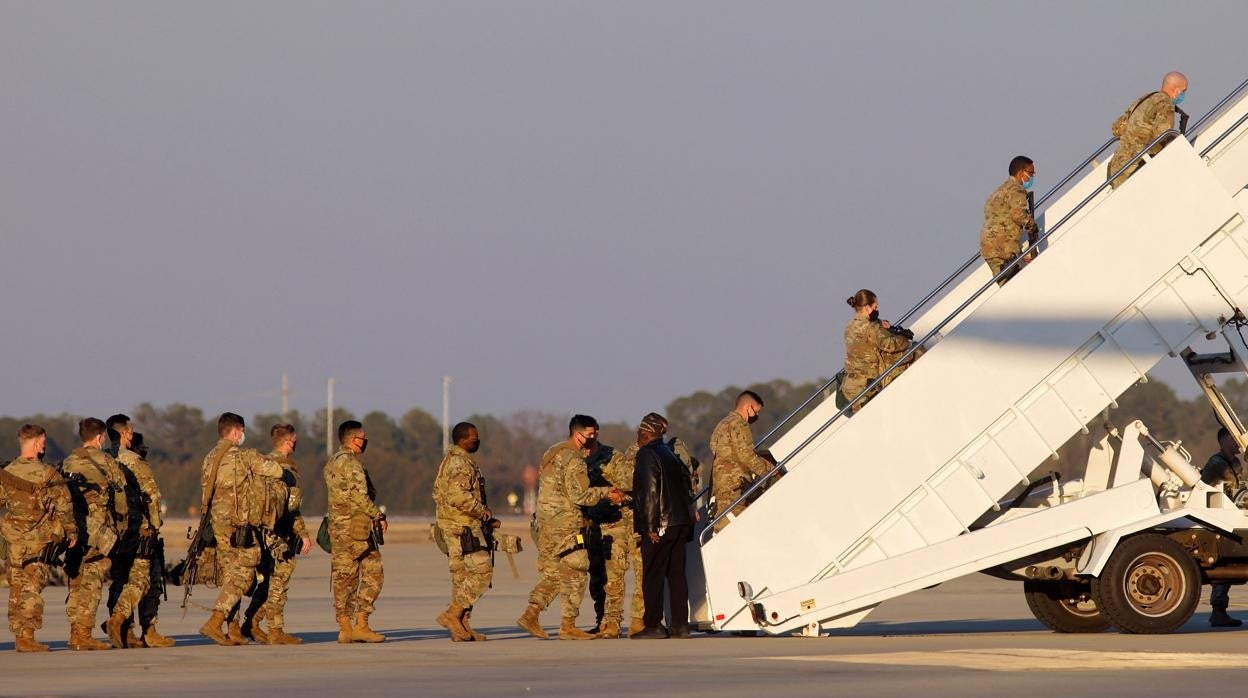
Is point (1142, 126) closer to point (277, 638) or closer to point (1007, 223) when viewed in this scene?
point (1007, 223)

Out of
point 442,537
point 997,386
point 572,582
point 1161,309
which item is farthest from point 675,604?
point 1161,309

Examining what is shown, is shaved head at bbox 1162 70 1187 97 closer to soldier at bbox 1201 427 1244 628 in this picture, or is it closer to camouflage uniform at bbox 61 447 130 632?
soldier at bbox 1201 427 1244 628

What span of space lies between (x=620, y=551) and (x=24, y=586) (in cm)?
459

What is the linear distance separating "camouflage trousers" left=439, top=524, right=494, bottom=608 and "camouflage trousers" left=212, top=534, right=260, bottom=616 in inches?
58.7

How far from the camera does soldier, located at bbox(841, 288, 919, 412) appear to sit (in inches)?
617

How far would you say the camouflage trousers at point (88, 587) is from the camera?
1487 cm

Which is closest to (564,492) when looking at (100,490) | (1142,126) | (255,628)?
(255,628)

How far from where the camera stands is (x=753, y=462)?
15.6 meters

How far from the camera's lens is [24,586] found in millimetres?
14570

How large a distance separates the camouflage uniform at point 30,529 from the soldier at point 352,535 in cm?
204

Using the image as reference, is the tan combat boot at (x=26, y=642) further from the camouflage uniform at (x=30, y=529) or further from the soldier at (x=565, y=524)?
the soldier at (x=565, y=524)

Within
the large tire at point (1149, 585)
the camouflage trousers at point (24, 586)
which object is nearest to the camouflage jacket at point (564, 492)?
the camouflage trousers at point (24, 586)

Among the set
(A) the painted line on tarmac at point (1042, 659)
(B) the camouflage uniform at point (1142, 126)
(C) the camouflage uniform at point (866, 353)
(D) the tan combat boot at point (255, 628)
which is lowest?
(A) the painted line on tarmac at point (1042, 659)

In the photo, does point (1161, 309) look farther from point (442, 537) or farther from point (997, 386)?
point (442, 537)
